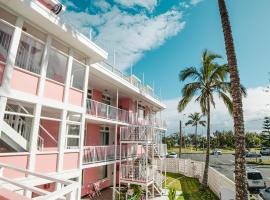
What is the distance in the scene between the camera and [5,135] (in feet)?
26.9

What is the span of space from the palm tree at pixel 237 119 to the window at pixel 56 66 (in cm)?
752

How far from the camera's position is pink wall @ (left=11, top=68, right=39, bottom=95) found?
820cm

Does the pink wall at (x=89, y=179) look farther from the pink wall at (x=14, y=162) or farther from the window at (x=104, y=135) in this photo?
the pink wall at (x=14, y=162)

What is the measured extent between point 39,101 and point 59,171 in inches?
128

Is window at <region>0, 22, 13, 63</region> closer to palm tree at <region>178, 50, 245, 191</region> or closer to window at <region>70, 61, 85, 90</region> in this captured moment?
window at <region>70, 61, 85, 90</region>

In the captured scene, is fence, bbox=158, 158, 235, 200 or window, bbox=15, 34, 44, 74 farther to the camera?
fence, bbox=158, 158, 235, 200

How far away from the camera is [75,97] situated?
11391 mm

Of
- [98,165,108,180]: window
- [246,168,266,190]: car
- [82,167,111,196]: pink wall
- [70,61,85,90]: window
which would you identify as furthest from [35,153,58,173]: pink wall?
[246,168,266,190]: car

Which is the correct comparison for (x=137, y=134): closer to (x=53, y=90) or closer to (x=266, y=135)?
(x=53, y=90)

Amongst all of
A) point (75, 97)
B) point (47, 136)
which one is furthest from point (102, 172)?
point (75, 97)

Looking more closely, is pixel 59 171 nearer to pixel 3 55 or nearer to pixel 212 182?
pixel 3 55

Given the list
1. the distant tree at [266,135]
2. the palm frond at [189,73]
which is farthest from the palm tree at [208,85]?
the distant tree at [266,135]

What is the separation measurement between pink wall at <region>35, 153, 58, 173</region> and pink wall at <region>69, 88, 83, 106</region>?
279 centimetres

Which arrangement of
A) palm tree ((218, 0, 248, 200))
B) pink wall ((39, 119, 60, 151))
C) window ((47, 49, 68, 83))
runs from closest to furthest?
palm tree ((218, 0, 248, 200)) < window ((47, 49, 68, 83)) < pink wall ((39, 119, 60, 151))
